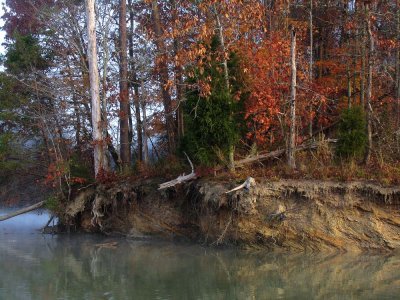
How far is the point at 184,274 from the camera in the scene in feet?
38.7

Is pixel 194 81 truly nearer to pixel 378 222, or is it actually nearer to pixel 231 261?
pixel 231 261

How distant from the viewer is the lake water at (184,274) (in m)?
9.98

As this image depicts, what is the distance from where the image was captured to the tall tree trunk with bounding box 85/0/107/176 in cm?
2022

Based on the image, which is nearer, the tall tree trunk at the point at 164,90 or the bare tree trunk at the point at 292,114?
the bare tree trunk at the point at 292,114

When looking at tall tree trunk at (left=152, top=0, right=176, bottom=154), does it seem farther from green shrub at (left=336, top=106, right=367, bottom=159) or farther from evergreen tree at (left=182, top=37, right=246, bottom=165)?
green shrub at (left=336, top=106, right=367, bottom=159)

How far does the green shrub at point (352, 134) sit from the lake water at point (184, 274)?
3.44 metres

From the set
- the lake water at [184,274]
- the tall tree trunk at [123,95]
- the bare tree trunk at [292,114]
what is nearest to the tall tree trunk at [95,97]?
the tall tree trunk at [123,95]

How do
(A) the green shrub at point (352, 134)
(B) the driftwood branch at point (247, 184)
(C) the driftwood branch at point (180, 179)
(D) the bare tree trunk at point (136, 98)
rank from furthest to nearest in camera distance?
(D) the bare tree trunk at point (136, 98)
(C) the driftwood branch at point (180, 179)
(A) the green shrub at point (352, 134)
(B) the driftwood branch at point (247, 184)

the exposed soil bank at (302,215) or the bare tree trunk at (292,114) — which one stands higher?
the bare tree trunk at (292,114)

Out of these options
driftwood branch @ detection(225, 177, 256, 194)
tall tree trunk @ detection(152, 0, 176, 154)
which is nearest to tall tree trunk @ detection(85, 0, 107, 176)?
tall tree trunk @ detection(152, 0, 176, 154)

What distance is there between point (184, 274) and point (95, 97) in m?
10.8

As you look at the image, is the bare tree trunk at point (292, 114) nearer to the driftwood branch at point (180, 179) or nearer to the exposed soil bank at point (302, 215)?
the exposed soil bank at point (302, 215)

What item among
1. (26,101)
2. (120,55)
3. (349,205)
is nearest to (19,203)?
(26,101)

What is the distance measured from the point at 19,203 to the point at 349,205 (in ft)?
64.1
